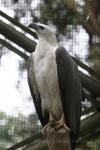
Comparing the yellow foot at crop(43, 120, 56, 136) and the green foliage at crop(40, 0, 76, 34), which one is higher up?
the green foliage at crop(40, 0, 76, 34)

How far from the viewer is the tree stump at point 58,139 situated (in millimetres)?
2049

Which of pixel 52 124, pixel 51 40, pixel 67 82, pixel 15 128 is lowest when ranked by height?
pixel 15 128

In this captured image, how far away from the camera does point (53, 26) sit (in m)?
2.79

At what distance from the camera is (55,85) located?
2406 millimetres

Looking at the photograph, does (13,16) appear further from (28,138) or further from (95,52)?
(95,52)

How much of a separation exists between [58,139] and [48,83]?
15.9 inches

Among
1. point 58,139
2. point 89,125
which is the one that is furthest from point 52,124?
point 89,125

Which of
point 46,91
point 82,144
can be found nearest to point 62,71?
point 46,91

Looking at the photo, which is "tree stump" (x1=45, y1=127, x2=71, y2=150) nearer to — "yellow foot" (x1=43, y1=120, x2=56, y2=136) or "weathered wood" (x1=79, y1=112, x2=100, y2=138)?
"yellow foot" (x1=43, y1=120, x2=56, y2=136)

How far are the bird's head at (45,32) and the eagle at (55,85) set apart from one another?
0.15 meters

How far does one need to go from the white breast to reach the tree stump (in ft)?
0.72

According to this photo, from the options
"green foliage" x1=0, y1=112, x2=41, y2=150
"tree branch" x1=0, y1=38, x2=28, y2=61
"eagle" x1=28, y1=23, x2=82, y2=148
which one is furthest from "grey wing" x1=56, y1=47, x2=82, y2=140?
"green foliage" x1=0, y1=112, x2=41, y2=150

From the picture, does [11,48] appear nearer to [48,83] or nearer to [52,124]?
[48,83]

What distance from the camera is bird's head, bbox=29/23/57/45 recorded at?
8.73 feet
